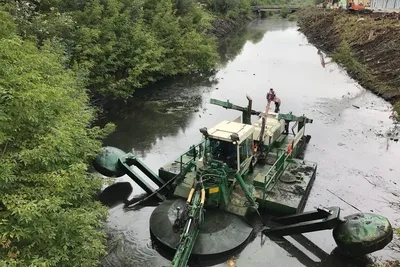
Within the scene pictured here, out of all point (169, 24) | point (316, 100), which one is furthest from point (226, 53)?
point (316, 100)

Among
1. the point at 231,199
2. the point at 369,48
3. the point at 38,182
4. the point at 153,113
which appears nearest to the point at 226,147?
the point at 231,199

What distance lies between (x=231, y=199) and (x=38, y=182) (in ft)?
22.7

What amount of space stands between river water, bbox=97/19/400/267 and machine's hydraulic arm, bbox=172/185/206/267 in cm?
158

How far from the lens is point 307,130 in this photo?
2161 centimetres

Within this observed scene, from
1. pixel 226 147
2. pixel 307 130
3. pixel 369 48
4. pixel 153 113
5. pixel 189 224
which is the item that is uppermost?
pixel 226 147

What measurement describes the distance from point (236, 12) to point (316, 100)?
159ft

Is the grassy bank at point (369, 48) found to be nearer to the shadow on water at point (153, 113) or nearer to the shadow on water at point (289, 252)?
the shadow on water at point (153, 113)

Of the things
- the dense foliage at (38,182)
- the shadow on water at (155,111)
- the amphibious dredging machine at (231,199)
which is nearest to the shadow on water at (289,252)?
the amphibious dredging machine at (231,199)

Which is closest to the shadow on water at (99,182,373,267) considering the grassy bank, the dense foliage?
the dense foliage

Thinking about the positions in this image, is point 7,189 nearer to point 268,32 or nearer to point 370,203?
point 370,203

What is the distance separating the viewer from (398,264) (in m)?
10.3

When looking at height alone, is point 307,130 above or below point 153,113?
below

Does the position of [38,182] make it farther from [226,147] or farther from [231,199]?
[231,199]

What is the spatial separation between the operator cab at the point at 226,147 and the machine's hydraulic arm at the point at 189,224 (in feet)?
5.39
